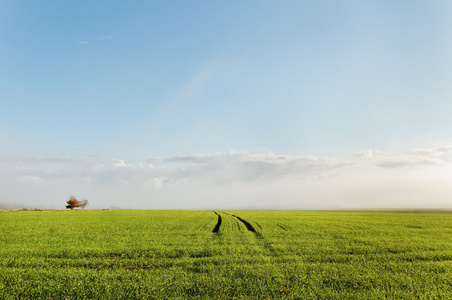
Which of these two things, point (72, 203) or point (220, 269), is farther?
point (72, 203)

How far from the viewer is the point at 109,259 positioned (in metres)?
14.6

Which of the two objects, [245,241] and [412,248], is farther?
[245,241]

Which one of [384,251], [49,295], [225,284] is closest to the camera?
[49,295]

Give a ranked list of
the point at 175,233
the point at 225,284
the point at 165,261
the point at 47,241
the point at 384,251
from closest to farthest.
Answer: the point at 225,284 < the point at 165,261 < the point at 384,251 < the point at 47,241 < the point at 175,233

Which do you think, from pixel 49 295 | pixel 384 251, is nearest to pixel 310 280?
pixel 384 251

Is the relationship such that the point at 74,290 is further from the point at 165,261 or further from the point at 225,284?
the point at 225,284

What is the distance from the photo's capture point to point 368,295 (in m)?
10.3

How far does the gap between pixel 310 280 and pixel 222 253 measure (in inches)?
245

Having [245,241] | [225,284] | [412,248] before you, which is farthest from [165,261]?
[412,248]

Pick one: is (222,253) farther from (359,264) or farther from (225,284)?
(359,264)

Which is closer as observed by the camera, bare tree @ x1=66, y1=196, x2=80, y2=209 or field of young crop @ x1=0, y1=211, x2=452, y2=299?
field of young crop @ x1=0, y1=211, x2=452, y2=299

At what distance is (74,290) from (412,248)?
22.6 metres

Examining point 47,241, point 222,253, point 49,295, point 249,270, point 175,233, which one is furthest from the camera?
point 175,233

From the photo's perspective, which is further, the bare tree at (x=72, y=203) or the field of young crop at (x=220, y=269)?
the bare tree at (x=72, y=203)
